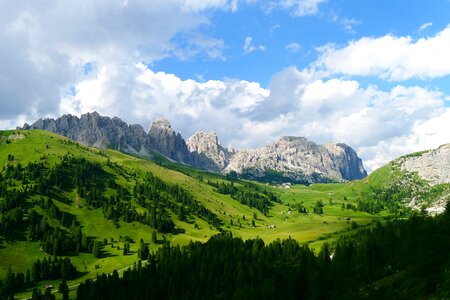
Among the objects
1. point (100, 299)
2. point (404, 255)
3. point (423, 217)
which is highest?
point (423, 217)

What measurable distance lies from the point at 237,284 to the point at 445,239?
9995cm

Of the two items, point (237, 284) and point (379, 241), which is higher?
point (379, 241)

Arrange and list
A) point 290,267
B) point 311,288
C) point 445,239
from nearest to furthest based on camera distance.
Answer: point 445,239 < point 311,288 < point 290,267

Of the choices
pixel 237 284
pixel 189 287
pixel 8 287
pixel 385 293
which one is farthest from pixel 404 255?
pixel 8 287

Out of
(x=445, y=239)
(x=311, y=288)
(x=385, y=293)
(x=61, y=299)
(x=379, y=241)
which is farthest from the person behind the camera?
(x=61, y=299)

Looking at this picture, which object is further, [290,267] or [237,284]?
[237,284]

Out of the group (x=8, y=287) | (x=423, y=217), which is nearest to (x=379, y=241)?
(x=423, y=217)

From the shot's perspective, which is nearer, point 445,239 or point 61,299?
point 445,239

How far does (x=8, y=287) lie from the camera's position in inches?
7387

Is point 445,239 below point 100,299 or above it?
above

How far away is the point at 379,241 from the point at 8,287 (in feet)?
535

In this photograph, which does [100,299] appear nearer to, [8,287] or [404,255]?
[8,287]

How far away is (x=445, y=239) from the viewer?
89750 millimetres

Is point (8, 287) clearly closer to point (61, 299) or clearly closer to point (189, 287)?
point (61, 299)
